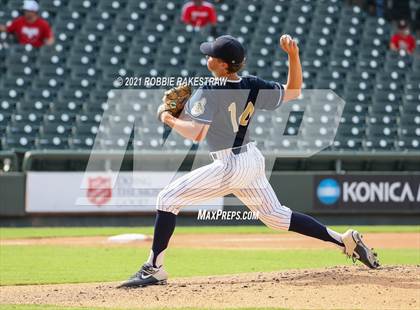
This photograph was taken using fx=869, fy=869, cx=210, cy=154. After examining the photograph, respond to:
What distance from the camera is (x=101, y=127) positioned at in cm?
1688

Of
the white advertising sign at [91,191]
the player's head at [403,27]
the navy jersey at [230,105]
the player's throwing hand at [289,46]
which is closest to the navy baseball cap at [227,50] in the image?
the navy jersey at [230,105]

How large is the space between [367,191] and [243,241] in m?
4.59

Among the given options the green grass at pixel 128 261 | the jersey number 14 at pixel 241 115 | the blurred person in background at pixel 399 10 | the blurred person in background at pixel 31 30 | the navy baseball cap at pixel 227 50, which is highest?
the blurred person in background at pixel 399 10

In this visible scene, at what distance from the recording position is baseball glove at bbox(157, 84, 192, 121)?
698cm

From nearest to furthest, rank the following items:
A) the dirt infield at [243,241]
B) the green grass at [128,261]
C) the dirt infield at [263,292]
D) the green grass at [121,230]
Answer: the dirt infield at [263,292]
the green grass at [128,261]
the dirt infield at [243,241]
the green grass at [121,230]

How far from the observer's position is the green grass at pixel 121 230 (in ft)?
46.7

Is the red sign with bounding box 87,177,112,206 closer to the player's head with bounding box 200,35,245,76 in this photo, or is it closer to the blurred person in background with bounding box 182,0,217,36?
the blurred person in background with bounding box 182,0,217,36

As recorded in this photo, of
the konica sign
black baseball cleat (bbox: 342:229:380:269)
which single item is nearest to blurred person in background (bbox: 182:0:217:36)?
the konica sign

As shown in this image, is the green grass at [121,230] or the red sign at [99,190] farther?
the red sign at [99,190]

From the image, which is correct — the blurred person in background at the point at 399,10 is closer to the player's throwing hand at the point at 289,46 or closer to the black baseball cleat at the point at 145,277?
the player's throwing hand at the point at 289,46

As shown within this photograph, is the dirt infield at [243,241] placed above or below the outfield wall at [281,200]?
below

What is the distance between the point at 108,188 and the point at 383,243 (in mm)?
5178

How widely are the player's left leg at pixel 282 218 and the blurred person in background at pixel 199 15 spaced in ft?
40.5

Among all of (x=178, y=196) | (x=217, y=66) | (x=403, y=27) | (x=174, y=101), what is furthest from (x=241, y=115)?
(x=403, y=27)
